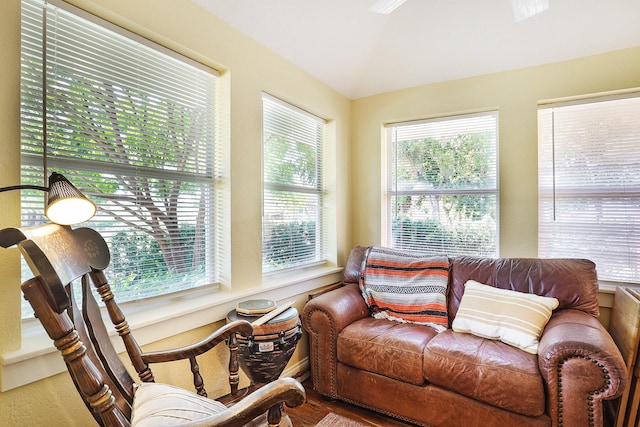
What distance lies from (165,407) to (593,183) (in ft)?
9.93

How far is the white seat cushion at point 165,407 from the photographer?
109cm

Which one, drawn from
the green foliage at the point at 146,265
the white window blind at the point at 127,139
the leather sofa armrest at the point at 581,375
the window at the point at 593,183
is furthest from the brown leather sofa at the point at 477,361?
the white window blind at the point at 127,139

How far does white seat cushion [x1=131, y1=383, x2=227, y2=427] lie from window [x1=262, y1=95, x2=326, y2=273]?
125 centimetres

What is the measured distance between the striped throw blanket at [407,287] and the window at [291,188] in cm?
59

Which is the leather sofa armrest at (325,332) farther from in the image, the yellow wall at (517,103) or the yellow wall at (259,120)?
the yellow wall at (517,103)

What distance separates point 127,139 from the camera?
65.6 inches

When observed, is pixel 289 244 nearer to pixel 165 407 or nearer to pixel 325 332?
pixel 325 332

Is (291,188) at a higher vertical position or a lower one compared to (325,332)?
higher

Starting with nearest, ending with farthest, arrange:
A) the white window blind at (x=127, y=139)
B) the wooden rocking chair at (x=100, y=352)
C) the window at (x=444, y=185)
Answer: the wooden rocking chair at (x=100, y=352), the white window blind at (x=127, y=139), the window at (x=444, y=185)

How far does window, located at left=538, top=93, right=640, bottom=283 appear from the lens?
7.87 ft

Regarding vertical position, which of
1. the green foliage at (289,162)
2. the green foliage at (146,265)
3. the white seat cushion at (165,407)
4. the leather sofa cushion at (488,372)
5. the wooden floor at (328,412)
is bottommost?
the wooden floor at (328,412)

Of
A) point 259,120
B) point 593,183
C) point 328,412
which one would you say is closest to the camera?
point 328,412

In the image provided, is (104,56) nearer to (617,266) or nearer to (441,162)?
(441,162)

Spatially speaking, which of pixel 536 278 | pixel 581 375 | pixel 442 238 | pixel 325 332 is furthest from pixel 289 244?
pixel 581 375
